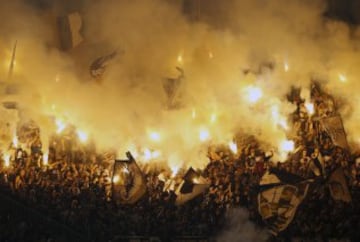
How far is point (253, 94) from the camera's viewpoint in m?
11.9

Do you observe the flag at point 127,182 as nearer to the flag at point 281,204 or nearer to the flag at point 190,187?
the flag at point 190,187

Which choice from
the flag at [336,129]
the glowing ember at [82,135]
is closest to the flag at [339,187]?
the flag at [336,129]

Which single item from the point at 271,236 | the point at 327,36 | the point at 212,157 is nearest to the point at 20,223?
the point at 212,157

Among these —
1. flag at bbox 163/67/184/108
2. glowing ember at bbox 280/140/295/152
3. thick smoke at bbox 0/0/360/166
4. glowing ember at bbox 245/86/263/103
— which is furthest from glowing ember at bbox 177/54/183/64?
glowing ember at bbox 280/140/295/152

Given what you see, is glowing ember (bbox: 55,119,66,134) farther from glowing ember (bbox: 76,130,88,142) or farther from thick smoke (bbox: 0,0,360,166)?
glowing ember (bbox: 76,130,88,142)

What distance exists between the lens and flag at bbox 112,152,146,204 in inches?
431

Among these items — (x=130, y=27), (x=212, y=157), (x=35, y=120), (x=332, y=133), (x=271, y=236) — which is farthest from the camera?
(x=130, y=27)

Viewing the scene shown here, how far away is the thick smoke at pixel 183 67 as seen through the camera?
1152cm

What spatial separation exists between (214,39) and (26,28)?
4600 mm

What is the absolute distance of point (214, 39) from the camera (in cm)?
1284

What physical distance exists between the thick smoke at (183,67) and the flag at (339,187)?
→ 143 cm

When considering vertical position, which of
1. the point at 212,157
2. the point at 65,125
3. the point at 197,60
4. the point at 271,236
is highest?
the point at 197,60

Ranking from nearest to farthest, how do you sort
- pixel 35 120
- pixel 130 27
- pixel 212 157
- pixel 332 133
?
1. pixel 332 133
2. pixel 212 157
3. pixel 35 120
4. pixel 130 27

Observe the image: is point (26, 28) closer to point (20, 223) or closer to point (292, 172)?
point (20, 223)
